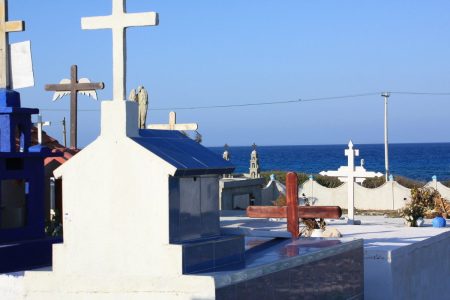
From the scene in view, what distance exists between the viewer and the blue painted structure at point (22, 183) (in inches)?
348

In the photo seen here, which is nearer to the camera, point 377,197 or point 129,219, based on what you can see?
point 129,219

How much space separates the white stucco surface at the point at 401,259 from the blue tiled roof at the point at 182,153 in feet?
2.92

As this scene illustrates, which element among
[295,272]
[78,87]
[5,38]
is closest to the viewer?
[295,272]

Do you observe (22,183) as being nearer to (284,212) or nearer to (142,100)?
(284,212)

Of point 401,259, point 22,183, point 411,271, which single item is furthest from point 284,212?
point 22,183

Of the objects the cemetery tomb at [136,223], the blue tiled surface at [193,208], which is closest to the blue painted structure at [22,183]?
the cemetery tomb at [136,223]

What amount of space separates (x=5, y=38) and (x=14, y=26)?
0.54 feet

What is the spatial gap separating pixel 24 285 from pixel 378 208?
928 inches

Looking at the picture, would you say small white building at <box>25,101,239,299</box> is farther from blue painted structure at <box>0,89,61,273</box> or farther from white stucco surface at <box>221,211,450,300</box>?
blue painted structure at <box>0,89,61,273</box>

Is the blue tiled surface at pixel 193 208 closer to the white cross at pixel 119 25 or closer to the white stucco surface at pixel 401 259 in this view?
the white stucco surface at pixel 401 259

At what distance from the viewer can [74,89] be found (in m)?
16.7

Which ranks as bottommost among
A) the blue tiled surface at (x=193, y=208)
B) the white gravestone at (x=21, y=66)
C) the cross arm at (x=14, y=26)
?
the blue tiled surface at (x=193, y=208)

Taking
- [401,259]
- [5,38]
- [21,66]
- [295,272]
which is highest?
[5,38]

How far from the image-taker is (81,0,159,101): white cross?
670cm
